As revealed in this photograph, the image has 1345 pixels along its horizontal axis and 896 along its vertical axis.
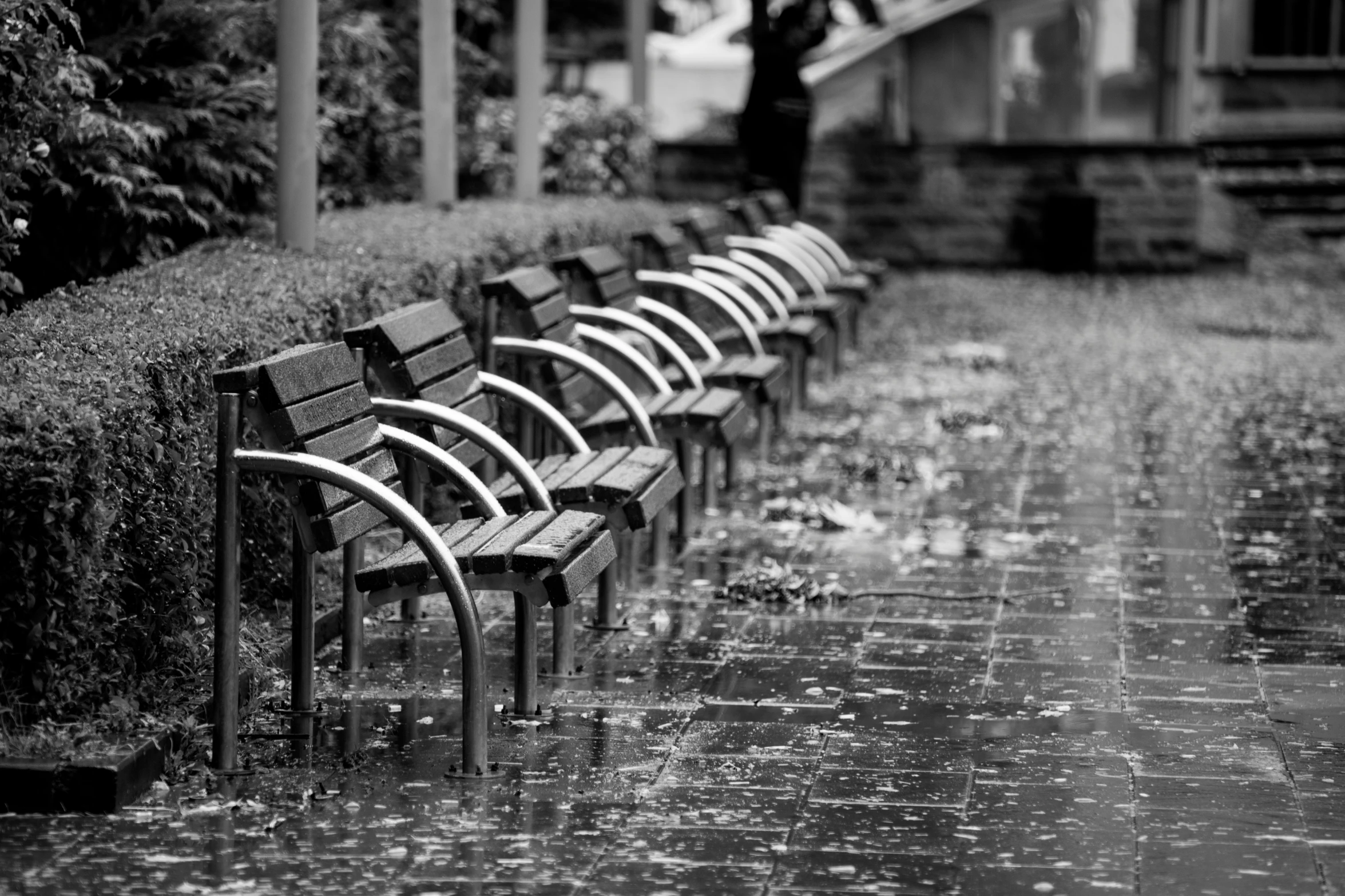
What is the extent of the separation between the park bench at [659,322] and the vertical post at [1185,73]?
11982 mm

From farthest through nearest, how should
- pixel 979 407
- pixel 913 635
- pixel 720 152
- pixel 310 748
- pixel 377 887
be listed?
1. pixel 720 152
2. pixel 979 407
3. pixel 913 635
4. pixel 310 748
5. pixel 377 887

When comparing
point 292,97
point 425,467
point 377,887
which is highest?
point 292,97

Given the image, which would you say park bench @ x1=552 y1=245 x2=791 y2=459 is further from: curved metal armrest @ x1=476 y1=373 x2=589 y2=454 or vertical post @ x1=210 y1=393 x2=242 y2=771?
vertical post @ x1=210 y1=393 x2=242 y2=771

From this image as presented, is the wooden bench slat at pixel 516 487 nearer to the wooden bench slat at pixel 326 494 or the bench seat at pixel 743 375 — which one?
the wooden bench slat at pixel 326 494

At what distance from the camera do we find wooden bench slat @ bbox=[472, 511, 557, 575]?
5.12 m

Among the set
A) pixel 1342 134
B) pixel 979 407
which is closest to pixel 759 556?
pixel 979 407

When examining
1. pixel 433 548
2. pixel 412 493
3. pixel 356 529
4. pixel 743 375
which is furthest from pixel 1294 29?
pixel 433 548

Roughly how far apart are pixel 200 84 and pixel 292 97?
1158 mm

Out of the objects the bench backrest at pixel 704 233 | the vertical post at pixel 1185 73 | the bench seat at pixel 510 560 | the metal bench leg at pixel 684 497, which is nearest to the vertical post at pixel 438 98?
the bench backrest at pixel 704 233

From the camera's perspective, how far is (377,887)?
165 inches

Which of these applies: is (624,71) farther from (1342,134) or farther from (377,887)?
(377,887)

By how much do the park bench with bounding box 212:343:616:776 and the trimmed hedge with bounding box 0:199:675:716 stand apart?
229 mm

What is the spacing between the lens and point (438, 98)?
10.6 m

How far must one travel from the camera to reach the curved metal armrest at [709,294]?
32.4 feet
